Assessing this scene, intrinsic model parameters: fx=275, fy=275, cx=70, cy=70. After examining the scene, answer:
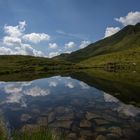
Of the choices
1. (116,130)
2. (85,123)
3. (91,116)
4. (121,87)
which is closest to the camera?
(116,130)

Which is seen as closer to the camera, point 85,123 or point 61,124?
point 61,124

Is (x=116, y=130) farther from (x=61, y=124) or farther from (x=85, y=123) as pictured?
(x=61, y=124)

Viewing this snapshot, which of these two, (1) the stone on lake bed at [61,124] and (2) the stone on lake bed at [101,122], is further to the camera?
(2) the stone on lake bed at [101,122]

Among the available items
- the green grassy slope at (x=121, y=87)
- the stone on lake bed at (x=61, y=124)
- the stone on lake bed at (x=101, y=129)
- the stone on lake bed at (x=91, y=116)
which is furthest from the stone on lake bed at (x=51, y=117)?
the green grassy slope at (x=121, y=87)

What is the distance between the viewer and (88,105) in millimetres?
44125

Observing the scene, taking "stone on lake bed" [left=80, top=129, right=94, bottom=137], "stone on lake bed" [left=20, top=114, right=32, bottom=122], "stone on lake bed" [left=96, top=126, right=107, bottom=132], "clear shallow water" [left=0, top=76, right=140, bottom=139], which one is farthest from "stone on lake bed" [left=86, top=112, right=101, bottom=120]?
"stone on lake bed" [left=20, top=114, right=32, bottom=122]

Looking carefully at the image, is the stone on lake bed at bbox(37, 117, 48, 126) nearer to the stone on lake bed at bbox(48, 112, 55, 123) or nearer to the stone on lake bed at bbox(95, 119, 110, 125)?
the stone on lake bed at bbox(48, 112, 55, 123)

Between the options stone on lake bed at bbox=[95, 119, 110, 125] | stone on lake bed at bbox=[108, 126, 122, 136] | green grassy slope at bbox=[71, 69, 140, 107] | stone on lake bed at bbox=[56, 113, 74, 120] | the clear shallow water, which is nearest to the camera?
stone on lake bed at bbox=[108, 126, 122, 136]

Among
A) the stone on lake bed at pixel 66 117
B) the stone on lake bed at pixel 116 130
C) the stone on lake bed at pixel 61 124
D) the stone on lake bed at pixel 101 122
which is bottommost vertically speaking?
the stone on lake bed at pixel 101 122

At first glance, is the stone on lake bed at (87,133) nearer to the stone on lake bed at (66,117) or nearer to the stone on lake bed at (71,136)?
the stone on lake bed at (71,136)

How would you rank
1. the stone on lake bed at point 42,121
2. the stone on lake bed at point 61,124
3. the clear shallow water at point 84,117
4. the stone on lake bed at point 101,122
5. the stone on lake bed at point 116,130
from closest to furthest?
the stone on lake bed at point 116,130 → the clear shallow water at point 84,117 → the stone on lake bed at point 61,124 → the stone on lake bed at point 42,121 → the stone on lake bed at point 101,122

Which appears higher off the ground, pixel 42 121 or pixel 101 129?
pixel 42 121

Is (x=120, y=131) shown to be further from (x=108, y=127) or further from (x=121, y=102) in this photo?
(x=121, y=102)

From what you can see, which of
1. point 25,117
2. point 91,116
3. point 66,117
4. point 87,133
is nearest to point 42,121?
point 25,117
